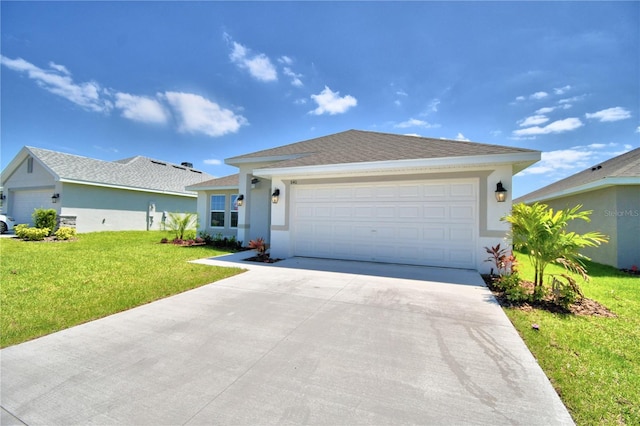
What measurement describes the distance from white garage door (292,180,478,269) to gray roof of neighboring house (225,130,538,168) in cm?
88

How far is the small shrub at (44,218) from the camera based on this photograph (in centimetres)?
1345

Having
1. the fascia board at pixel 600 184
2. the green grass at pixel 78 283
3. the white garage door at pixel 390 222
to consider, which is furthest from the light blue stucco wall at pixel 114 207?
the fascia board at pixel 600 184

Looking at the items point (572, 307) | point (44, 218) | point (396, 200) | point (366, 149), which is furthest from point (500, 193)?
point (44, 218)

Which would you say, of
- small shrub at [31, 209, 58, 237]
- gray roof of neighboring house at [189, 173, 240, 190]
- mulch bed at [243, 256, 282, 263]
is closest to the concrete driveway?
mulch bed at [243, 256, 282, 263]

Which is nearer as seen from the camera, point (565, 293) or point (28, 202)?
point (565, 293)

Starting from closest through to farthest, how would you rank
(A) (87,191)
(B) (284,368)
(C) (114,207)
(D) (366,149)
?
1. (B) (284,368)
2. (D) (366,149)
3. (A) (87,191)
4. (C) (114,207)

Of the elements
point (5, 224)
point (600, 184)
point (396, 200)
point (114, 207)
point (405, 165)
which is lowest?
point (5, 224)

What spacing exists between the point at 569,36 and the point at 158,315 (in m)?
12.6

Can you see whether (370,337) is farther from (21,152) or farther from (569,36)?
(21,152)

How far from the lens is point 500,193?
6.52m

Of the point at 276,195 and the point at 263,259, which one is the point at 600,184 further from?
the point at 263,259

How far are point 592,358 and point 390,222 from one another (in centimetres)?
536

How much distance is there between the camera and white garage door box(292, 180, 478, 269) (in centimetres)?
720

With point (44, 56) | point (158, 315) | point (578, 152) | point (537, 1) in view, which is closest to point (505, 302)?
point (158, 315)
